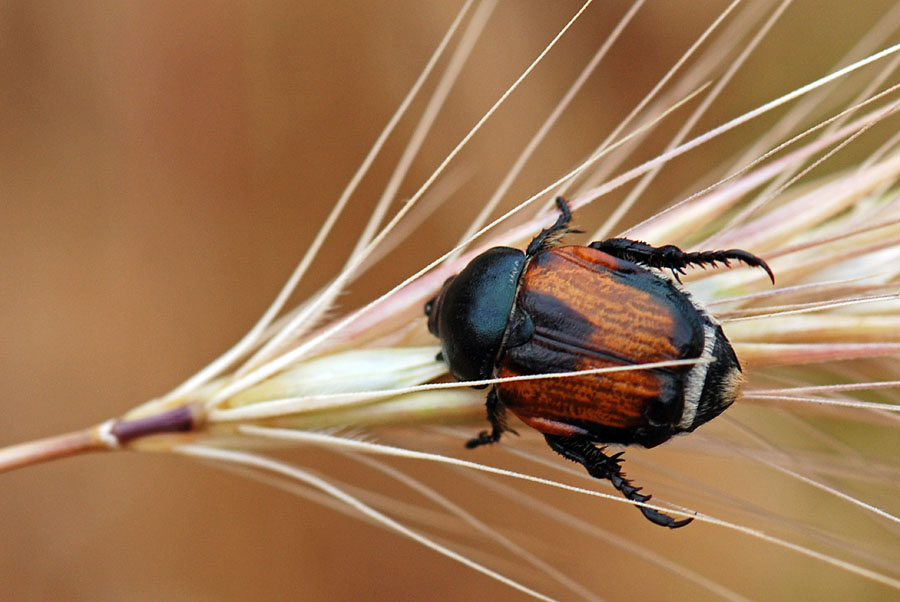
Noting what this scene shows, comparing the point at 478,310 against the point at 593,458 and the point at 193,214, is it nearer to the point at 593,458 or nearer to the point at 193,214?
the point at 593,458

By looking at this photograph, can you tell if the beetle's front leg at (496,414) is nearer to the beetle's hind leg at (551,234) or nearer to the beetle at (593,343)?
the beetle at (593,343)

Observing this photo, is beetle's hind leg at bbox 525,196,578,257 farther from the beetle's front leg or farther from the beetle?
the beetle's front leg

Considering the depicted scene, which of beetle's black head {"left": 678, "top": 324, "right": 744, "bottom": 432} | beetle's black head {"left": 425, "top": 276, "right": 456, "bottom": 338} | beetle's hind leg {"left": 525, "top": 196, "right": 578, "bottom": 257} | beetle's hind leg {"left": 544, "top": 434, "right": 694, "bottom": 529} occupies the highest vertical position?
beetle's hind leg {"left": 525, "top": 196, "right": 578, "bottom": 257}

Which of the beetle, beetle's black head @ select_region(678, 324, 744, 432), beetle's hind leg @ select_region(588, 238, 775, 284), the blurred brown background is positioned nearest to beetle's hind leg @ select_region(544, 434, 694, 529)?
the beetle

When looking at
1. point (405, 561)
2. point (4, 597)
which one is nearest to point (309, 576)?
point (405, 561)

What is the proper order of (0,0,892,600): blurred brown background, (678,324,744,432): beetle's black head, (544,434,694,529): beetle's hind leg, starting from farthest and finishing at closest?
1. (0,0,892,600): blurred brown background
2. (544,434,694,529): beetle's hind leg
3. (678,324,744,432): beetle's black head

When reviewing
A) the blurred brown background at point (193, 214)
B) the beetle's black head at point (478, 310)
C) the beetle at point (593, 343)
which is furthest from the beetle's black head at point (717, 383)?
the blurred brown background at point (193, 214)

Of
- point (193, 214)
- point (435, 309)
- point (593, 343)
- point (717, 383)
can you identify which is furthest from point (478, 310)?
point (193, 214)

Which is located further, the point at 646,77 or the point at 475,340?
the point at 646,77

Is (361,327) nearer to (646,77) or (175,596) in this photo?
(175,596)
